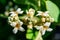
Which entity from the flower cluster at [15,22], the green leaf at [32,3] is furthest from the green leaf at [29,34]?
the green leaf at [32,3]

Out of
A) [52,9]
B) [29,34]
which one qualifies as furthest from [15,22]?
[52,9]

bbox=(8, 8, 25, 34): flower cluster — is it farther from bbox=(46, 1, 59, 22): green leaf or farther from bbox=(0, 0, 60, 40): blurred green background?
bbox=(46, 1, 59, 22): green leaf

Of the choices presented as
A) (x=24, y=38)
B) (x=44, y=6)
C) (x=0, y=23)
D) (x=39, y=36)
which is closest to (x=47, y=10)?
(x=44, y=6)

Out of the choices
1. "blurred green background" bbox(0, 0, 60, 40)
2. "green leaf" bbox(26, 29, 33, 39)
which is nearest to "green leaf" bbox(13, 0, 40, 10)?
"blurred green background" bbox(0, 0, 60, 40)

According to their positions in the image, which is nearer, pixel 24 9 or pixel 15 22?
pixel 15 22

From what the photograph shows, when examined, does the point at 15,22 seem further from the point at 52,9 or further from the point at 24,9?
the point at 52,9

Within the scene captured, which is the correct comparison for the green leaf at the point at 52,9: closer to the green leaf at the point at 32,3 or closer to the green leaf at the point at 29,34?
the green leaf at the point at 32,3

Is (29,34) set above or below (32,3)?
below

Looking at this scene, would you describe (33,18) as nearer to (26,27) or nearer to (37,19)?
(37,19)
